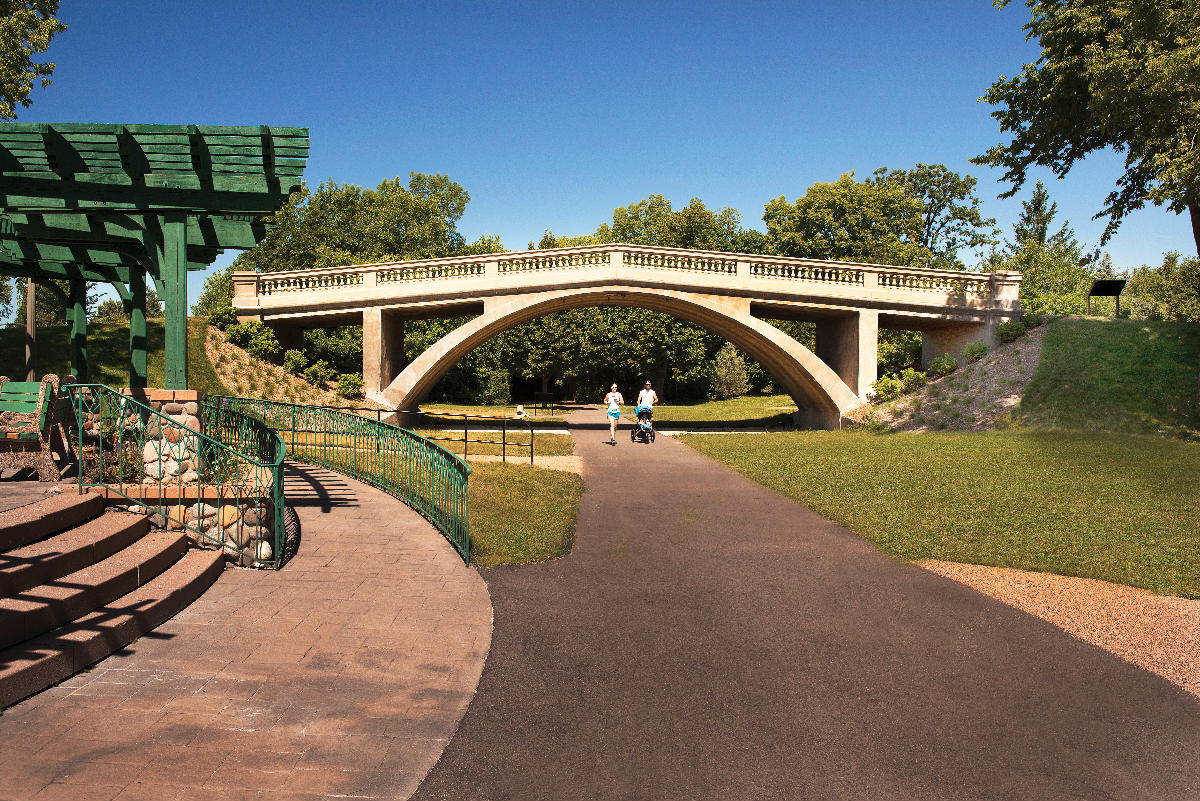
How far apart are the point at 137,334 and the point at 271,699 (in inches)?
385

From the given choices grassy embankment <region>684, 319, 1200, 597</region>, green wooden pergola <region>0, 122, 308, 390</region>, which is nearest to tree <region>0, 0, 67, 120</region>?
green wooden pergola <region>0, 122, 308, 390</region>

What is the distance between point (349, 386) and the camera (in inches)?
926

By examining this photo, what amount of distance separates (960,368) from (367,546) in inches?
912

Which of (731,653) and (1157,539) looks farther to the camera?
(1157,539)

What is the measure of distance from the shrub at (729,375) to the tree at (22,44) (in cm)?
3944

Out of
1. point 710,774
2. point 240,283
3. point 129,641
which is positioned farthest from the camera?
point 240,283

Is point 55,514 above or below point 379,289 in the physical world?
below

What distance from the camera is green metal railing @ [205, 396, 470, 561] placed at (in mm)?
8203

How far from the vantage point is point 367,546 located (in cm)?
776

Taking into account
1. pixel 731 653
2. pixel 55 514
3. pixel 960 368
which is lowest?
pixel 731 653

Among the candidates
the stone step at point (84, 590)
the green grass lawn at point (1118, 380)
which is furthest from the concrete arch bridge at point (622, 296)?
the stone step at point (84, 590)

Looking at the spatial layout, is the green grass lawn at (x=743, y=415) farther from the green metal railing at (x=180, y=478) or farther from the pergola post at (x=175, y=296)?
the green metal railing at (x=180, y=478)

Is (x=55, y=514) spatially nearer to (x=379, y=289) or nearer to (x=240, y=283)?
(x=379, y=289)

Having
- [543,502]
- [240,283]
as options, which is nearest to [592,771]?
[543,502]
